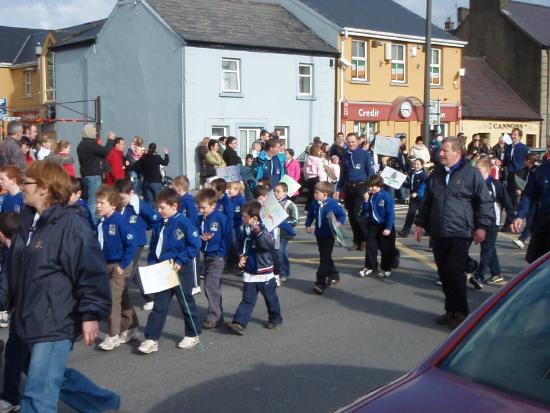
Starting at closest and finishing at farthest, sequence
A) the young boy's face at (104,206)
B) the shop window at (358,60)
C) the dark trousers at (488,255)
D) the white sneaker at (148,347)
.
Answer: the white sneaker at (148,347) < the young boy's face at (104,206) < the dark trousers at (488,255) < the shop window at (358,60)

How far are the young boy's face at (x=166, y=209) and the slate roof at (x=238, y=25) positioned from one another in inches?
892

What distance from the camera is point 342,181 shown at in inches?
569

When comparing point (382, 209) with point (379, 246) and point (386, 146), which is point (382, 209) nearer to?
point (379, 246)

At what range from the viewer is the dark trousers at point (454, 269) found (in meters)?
8.10

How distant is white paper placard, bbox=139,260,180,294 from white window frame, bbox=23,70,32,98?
133 ft

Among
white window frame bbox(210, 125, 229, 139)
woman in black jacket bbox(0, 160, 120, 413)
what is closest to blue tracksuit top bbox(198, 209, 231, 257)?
woman in black jacket bbox(0, 160, 120, 413)

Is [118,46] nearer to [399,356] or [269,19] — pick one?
[269,19]

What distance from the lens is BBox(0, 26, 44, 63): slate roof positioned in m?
48.1

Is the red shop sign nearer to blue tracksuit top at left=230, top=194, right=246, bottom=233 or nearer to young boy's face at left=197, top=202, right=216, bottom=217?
blue tracksuit top at left=230, top=194, right=246, bottom=233

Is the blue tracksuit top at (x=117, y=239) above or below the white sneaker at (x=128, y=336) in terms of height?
above

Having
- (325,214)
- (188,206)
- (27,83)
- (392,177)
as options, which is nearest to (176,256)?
(188,206)

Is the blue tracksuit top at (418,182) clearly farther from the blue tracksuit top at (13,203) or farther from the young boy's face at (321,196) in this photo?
the blue tracksuit top at (13,203)

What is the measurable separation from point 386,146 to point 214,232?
409 inches

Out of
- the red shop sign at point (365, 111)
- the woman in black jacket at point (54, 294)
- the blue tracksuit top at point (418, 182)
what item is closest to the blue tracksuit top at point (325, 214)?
the blue tracksuit top at point (418, 182)
